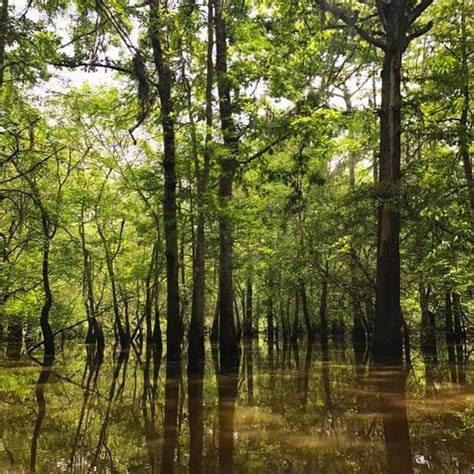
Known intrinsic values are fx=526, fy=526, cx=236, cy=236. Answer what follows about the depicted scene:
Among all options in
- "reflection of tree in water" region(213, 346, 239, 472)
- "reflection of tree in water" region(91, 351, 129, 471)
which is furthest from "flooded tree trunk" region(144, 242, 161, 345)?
"reflection of tree in water" region(213, 346, 239, 472)

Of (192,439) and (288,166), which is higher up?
(288,166)

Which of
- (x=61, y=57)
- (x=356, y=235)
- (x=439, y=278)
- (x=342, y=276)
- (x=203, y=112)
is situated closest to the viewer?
(x=61, y=57)

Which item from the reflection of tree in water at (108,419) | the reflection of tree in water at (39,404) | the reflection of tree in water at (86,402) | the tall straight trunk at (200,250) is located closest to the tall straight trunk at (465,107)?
the tall straight trunk at (200,250)

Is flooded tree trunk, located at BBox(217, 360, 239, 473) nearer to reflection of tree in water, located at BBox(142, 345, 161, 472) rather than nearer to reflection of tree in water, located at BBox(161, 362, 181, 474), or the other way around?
reflection of tree in water, located at BBox(161, 362, 181, 474)

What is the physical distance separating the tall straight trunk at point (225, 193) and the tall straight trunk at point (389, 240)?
4016mm

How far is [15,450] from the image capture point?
5.54 meters

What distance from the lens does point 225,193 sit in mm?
15648

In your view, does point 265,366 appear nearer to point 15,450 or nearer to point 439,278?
point 439,278

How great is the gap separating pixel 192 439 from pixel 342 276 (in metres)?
15.0

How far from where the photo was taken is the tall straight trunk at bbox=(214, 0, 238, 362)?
14.7 meters

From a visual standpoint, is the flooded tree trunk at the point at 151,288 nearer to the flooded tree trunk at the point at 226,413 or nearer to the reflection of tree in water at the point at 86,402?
the reflection of tree in water at the point at 86,402

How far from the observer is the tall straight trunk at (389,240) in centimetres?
1275

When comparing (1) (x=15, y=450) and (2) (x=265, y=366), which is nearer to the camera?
(1) (x=15, y=450)

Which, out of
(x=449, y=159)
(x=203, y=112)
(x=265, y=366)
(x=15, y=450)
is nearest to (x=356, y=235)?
(x=449, y=159)
